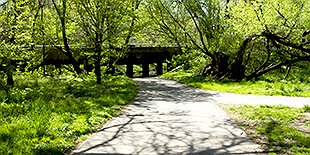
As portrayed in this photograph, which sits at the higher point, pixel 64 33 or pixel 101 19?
pixel 101 19

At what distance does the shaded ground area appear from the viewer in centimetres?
639

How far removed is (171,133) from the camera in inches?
303

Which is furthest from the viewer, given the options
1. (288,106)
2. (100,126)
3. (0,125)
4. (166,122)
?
(288,106)

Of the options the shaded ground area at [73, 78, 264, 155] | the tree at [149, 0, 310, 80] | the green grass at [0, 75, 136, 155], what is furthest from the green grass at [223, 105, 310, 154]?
the tree at [149, 0, 310, 80]

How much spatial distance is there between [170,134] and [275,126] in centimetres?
259

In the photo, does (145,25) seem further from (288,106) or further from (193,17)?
(288,106)

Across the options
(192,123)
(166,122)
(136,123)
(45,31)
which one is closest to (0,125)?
(136,123)

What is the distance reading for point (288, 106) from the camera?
10820mm

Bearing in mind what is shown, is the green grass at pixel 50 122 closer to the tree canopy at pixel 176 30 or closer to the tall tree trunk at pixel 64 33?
the tree canopy at pixel 176 30

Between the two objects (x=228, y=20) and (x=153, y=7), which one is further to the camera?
(x=153, y=7)

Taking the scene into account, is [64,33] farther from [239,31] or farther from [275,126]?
[275,126]

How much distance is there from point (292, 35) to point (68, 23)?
1200 centimetres

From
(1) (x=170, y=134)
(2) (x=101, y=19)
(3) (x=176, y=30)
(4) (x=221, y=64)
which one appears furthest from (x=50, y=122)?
(3) (x=176, y=30)

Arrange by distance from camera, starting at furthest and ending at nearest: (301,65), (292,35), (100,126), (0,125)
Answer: (301,65) → (292,35) → (100,126) → (0,125)
